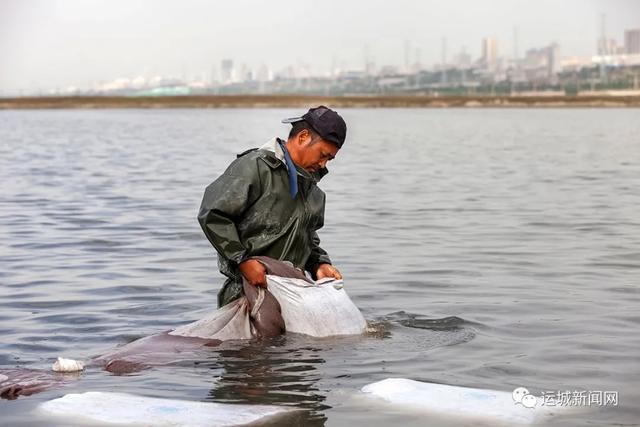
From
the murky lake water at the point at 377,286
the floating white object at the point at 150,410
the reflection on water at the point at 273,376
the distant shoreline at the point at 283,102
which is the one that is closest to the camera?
the floating white object at the point at 150,410

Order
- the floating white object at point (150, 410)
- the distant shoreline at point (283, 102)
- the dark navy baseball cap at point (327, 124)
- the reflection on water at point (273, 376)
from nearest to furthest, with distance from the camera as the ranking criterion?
the floating white object at point (150, 410)
the reflection on water at point (273, 376)
the dark navy baseball cap at point (327, 124)
the distant shoreline at point (283, 102)

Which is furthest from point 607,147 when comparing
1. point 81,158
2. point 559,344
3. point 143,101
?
point 143,101

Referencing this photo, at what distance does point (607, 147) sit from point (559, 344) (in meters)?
27.7

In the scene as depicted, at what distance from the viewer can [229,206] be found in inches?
259

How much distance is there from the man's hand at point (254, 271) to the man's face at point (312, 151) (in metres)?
0.61

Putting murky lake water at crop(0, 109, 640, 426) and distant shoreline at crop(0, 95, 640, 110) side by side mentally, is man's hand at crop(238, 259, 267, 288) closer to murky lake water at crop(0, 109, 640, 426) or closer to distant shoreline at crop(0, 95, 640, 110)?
murky lake water at crop(0, 109, 640, 426)

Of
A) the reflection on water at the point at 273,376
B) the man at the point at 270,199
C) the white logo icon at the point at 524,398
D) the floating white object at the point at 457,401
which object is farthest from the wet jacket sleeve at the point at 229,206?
the white logo icon at the point at 524,398

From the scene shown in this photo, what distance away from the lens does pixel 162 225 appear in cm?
1444

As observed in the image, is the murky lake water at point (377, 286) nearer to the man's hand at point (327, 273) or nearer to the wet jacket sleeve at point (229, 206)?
the man's hand at point (327, 273)

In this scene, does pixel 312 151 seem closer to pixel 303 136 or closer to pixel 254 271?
pixel 303 136

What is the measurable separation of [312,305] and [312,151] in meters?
0.86

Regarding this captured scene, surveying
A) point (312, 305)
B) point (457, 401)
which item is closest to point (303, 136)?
point (312, 305)

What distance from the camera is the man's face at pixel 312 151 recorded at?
6.65 m

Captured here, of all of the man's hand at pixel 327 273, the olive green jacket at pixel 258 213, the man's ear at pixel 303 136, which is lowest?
the man's hand at pixel 327 273
